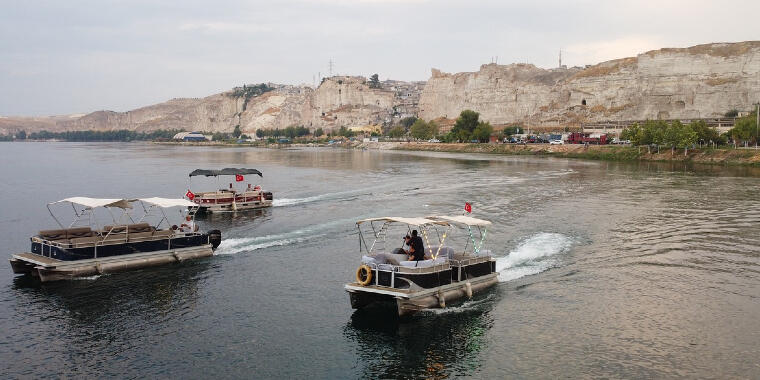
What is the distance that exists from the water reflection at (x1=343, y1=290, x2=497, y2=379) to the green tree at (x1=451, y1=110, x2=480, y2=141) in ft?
489

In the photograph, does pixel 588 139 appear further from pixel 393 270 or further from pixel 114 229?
pixel 393 270

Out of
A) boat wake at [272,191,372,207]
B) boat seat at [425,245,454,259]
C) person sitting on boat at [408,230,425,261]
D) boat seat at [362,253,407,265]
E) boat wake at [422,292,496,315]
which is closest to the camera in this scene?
boat seat at [362,253,407,265]

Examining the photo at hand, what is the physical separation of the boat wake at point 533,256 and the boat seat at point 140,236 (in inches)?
672

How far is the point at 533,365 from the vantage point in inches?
683

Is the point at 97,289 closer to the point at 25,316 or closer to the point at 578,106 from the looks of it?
the point at 25,316

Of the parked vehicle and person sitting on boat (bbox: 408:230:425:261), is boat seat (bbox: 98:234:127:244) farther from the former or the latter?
the parked vehicle

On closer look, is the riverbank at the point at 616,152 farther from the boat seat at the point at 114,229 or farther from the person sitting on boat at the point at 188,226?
the boat seat at the point at 114,229

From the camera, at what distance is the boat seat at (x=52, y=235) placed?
27109 millimetres

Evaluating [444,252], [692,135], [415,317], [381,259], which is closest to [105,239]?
[381,259]

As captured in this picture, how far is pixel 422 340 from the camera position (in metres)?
19.3

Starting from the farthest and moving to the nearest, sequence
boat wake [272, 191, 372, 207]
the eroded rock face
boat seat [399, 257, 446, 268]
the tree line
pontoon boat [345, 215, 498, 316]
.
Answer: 1. the eroded rock face
2. the tree line
3. boat wake [272, 191, 372, 207]
4. boat seat [399, 257, 446, 268]
5. pontoon boat [345, 215, 498, 316]

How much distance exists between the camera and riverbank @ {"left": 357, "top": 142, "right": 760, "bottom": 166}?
296ft

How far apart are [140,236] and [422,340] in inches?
643

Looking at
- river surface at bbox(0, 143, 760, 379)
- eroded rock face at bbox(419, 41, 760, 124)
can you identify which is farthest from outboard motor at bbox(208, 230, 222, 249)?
eroded rock face at bbox(419, 41, 760, 124)
